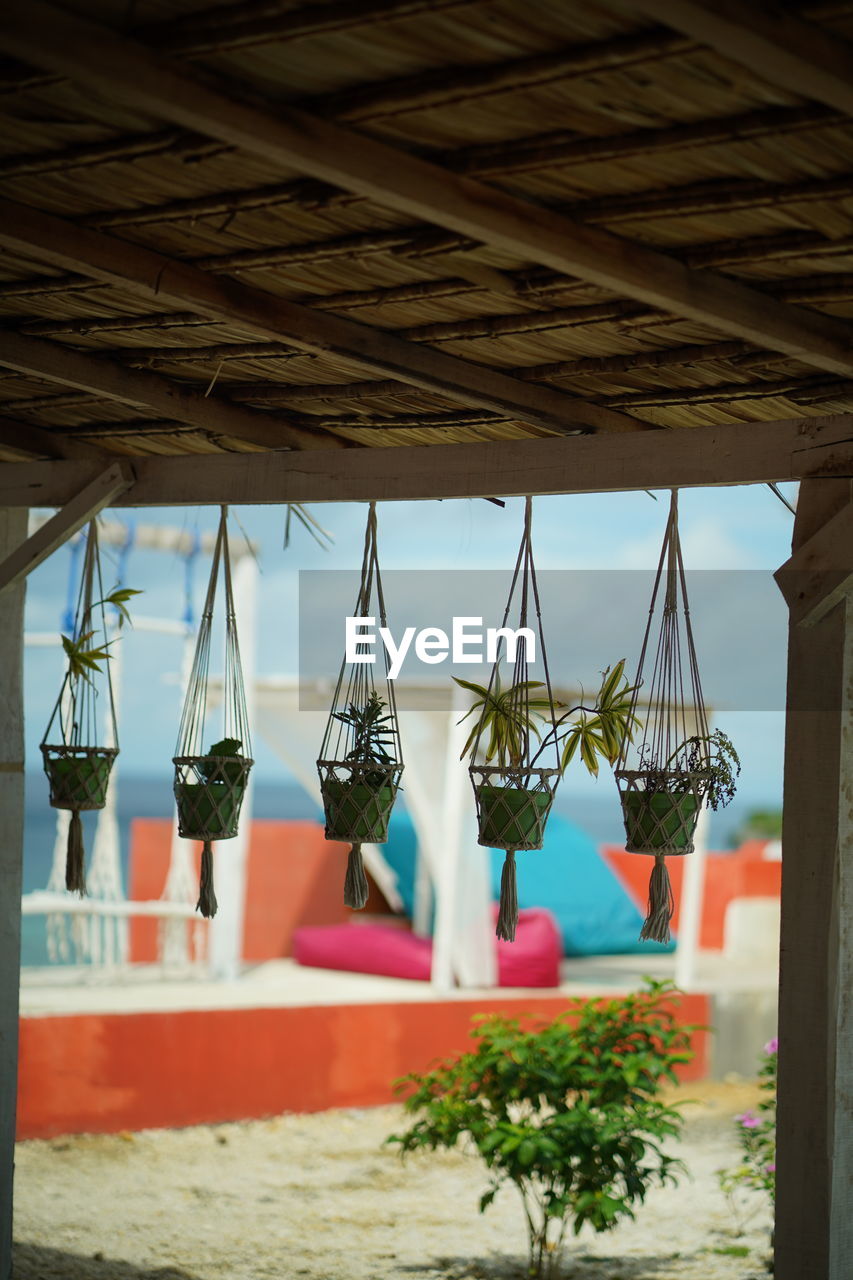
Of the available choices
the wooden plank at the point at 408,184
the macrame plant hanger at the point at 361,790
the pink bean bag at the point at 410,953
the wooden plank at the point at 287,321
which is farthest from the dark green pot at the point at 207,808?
the pink bean bag at the point at 410,953

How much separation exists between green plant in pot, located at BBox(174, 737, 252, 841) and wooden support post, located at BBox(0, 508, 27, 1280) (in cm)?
59

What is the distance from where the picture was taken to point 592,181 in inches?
74.0

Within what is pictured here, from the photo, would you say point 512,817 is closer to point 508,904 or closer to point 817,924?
point 508,904

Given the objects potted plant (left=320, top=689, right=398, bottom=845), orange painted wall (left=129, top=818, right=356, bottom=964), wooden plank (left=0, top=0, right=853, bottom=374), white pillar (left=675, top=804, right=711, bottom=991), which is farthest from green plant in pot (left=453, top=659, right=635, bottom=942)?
orange painted wall (left=129, top=818, right=356, bottom=964)

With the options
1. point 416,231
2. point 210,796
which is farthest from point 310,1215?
point 416,231

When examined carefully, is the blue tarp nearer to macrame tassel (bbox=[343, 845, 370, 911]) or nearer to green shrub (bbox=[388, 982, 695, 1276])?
green shrub (bbox=[388, 982, 695, 1276])

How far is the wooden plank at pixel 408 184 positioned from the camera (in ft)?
5.09

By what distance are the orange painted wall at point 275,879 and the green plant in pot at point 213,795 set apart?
17.1 ft

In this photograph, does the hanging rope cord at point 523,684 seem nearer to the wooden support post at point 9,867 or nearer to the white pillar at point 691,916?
the wooden support post at point 9,867

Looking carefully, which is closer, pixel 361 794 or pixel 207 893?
pixel 361 794

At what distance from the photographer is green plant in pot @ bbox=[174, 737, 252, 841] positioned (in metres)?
3.11

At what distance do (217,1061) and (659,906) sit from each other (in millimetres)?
3590

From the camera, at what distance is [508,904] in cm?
275

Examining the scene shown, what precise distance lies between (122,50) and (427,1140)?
3.49 m
